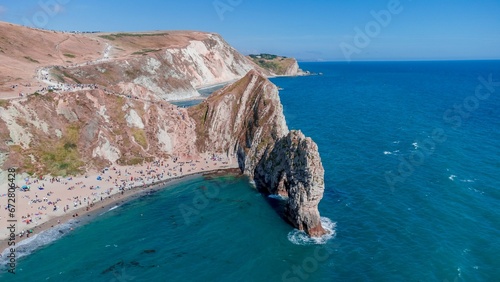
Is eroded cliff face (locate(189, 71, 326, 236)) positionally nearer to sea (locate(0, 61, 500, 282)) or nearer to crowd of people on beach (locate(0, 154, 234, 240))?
sea (locate(0, 61, 500, 282))

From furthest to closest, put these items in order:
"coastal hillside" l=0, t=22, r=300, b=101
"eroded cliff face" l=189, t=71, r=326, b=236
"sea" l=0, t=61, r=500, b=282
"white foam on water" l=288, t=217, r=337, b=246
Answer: "coastal hillside" l=0, t=22, r=300, b=101, "eroded cliff face" l=189, t=71, r=326, b=236, "white foam on water" l=288, t=217, r=337, b=246, "sea" l=0, t=61, r=500, b=282

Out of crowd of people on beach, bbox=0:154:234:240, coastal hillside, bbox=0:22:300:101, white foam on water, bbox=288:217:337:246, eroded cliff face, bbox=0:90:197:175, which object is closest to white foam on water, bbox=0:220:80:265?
crowd of people on beach, bbox=0:154:234:240

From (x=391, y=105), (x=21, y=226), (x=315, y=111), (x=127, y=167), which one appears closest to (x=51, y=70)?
(x=127, y=167)

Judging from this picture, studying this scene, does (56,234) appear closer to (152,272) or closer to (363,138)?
(152,272)

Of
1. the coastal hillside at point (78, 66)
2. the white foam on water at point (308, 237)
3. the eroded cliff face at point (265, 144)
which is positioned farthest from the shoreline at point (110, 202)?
the coastal hillside at point (78, 66)

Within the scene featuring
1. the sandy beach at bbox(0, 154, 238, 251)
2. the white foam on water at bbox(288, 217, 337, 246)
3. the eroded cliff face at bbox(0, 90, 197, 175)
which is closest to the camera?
the white foam on water at bbox(288, 217, 337, 246)

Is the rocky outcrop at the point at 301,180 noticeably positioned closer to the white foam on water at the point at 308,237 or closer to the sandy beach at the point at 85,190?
the white foam on water at the point at 308,237

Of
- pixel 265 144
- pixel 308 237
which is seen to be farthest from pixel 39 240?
pixel 265 144
